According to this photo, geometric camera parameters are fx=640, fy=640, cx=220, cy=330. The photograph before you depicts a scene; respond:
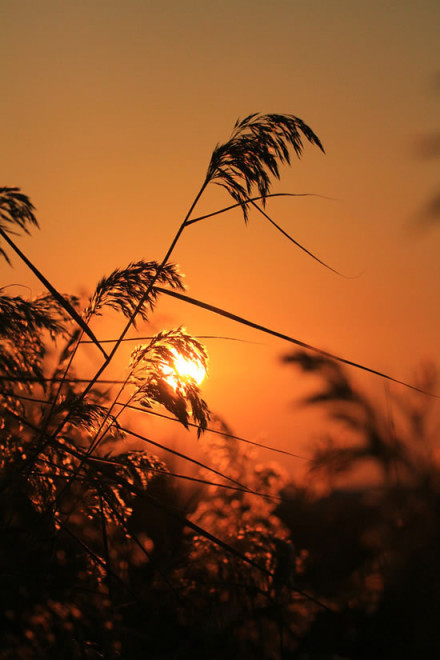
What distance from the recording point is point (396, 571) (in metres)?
3.69

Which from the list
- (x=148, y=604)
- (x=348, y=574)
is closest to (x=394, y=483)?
(x=348, y=574)

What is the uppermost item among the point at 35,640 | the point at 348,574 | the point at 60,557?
the point at 348,574

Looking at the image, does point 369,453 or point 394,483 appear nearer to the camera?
point 394,483

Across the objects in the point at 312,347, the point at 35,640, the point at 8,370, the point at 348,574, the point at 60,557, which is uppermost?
the point at 348,574

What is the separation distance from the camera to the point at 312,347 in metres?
1.95

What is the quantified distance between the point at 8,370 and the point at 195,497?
2.03 meters

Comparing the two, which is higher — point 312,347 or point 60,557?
point 312,347

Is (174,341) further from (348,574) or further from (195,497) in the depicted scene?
(348,574)

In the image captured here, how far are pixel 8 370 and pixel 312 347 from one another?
115 cm

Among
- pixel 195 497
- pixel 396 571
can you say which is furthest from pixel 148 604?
pixel 396 571

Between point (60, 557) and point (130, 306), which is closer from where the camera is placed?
point (130, 306)

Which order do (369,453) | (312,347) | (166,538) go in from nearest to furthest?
(312,347) < (166,538) < (369,453)

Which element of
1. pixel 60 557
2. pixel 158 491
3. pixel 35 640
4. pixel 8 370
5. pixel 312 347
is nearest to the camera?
pixel 35 640

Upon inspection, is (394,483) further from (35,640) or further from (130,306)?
(35,640)
